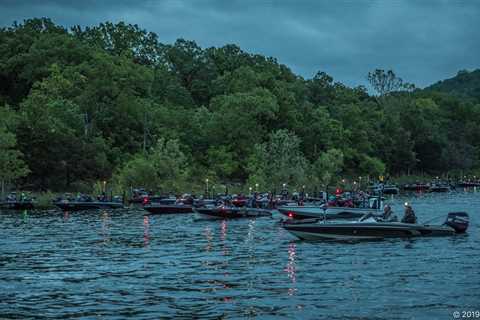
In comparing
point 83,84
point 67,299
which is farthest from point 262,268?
point 83,84

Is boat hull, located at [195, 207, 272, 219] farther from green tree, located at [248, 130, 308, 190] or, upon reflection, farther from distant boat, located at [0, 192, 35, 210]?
green tree, located at [248, 130, 308, 190]

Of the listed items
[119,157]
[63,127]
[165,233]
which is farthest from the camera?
[119,157]

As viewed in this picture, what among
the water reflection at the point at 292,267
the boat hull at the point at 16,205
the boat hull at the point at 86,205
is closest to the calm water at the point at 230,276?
the water reflection at the point at 292,267

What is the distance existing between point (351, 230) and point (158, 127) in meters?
99.4

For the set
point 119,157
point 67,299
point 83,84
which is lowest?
point 67,299

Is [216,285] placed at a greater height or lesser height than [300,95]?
lesser

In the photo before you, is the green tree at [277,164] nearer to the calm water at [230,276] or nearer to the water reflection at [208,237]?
the water reflection at [208,237]

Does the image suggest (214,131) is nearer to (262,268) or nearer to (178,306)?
(262,268)

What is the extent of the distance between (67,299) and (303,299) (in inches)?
374

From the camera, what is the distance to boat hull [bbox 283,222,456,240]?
50.1 meters

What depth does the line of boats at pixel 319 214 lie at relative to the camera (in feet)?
165

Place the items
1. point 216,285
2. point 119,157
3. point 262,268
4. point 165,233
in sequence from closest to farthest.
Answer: point 216,285 < point 262,268 < point 165,233 < point 119,157

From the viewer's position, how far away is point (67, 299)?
30.5 m

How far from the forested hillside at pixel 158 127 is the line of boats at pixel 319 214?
61.3 ft
